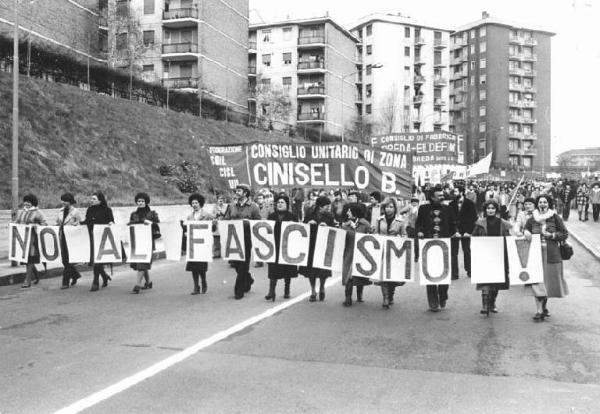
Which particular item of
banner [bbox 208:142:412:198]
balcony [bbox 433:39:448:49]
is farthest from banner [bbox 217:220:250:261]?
balcony [bbox 433:39:448:49]

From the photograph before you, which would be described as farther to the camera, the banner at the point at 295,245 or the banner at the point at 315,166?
the banner at the point at 315,166

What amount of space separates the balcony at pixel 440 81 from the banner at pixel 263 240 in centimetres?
7959

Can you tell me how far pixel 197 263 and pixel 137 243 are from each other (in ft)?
3.70

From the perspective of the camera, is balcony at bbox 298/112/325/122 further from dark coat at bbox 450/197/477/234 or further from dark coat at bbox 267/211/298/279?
dark coat at bbox 267/211/298/279

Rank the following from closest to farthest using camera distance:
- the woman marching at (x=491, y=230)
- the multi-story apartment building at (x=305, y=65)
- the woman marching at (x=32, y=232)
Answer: the woman marching at (x=491, y=230) → the woman marching at (x=32, y=232) → the multi-story apartment building at (x=305, y=65)

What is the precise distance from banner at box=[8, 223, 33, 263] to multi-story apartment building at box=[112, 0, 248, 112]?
38186 mm

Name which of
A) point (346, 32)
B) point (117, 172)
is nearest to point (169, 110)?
point (117, 172)

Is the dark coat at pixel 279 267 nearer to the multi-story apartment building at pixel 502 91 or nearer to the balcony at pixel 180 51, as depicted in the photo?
the balcony at pixel 180 51

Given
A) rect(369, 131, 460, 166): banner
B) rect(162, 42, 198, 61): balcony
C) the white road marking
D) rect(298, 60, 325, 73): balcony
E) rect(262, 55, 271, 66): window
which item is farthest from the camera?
rect(262, 55, 271, 66): window

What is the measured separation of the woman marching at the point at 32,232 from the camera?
11484 mm

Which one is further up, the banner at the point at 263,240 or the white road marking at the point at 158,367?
the banner at the point at 263,240

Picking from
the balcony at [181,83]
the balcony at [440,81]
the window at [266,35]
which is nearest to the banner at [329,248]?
the balcony at [181,83]

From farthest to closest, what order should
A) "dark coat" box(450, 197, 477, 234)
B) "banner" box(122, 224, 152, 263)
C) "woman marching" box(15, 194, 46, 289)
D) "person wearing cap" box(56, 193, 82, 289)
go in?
"dark coat" box(450, 197, 477, 234)
"woman marching" box(15, 194, 46, 289)
"person wearing cap" box(56, 193, 82, 289)
"banner" box(122, 224, 152, 263)

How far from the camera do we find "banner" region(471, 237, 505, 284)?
28.8 feet
